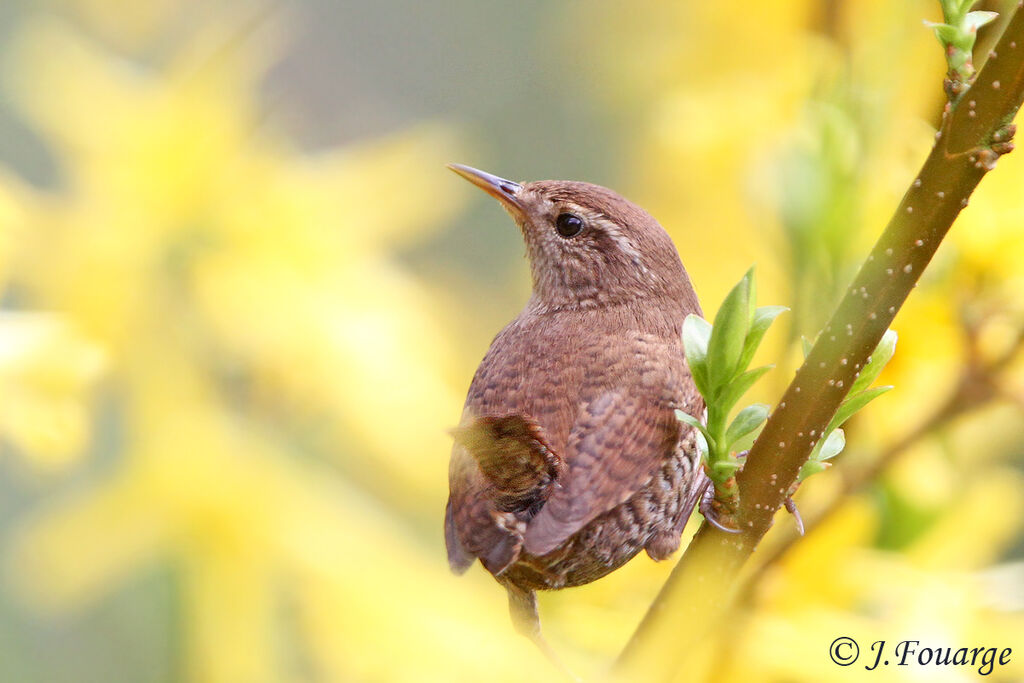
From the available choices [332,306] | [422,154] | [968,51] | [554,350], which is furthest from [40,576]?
[968,51]

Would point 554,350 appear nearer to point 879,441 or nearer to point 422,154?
point 879,441

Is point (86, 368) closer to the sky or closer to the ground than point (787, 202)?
closer to the ground

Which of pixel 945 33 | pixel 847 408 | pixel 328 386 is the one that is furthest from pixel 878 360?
pixel 328 386

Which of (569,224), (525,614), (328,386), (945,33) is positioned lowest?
(328,386)

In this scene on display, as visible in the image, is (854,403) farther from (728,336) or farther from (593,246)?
(593,246)

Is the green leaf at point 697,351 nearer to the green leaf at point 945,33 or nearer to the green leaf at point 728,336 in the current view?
the green leaf at point 728,336

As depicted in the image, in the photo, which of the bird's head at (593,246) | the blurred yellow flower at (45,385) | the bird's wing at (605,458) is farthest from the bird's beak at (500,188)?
the blurred yellow flower at (45,385)
